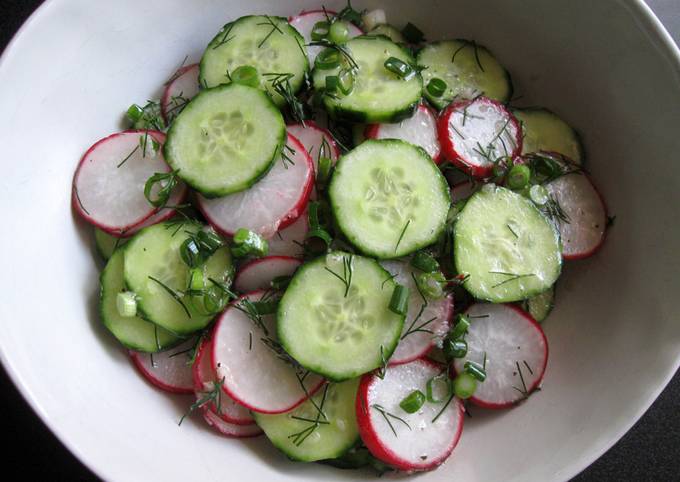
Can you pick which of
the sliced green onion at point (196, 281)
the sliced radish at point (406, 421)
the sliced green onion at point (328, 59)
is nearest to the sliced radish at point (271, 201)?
the sliced green onion at point (196, 281)

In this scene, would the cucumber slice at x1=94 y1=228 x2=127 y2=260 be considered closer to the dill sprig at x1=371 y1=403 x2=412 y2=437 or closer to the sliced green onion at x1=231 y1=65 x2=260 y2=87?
the sliced green onion at x1=231 y1=65 x2=260 y2=87

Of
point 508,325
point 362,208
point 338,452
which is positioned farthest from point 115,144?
point 508,325

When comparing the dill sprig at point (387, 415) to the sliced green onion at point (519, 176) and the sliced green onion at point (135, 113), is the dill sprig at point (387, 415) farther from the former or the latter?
the sliced green onion at point (135, 113)

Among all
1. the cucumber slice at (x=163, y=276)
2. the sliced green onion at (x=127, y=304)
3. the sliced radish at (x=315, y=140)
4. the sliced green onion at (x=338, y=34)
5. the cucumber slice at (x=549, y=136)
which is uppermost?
the cucumber slice at (x=549, y=136)

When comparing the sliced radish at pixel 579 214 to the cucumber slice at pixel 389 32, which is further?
the cucumber slice at pixel 389 32

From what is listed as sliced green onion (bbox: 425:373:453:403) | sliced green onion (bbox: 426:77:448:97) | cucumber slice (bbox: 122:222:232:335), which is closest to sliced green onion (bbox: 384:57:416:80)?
sliced green onion (bbox: 426:77:448:97)

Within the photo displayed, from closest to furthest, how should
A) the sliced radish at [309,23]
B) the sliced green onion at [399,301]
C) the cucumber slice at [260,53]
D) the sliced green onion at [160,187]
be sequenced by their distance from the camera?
the sliced green onion at [399,301], the sliced green onion at [160,187], the cucumber slice at [260,53], the sliced radish at [309,23]

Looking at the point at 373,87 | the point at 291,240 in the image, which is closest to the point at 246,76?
the point at 373,87

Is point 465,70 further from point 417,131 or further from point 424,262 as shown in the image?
point 424,262
